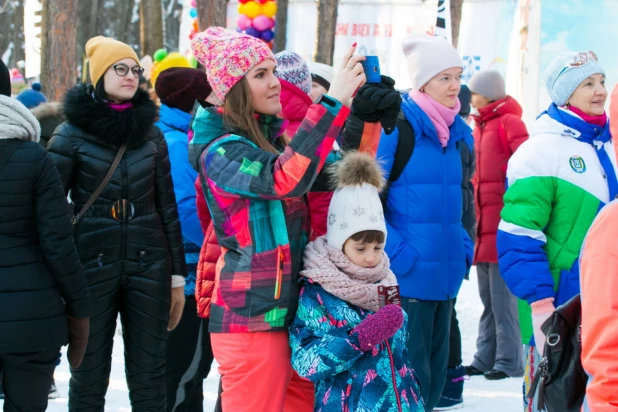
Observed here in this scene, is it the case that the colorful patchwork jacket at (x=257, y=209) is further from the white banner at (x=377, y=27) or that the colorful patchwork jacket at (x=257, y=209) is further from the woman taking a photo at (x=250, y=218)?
the white banner at (x=377, y=27)

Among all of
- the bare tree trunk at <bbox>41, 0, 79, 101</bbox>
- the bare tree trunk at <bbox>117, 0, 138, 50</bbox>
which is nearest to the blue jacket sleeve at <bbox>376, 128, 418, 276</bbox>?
the bare tree trunk at <bbox>41, 0, 79, 101</bbox>

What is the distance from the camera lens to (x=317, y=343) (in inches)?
113

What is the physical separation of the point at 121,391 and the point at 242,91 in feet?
11.1

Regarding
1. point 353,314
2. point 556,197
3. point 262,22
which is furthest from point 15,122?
point 262,22

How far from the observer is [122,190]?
405cm

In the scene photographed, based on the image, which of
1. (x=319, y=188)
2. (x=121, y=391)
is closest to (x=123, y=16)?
(x=121, y=391)

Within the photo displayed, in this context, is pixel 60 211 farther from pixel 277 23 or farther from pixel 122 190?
pixel 277 23

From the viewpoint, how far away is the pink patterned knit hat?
117 inches

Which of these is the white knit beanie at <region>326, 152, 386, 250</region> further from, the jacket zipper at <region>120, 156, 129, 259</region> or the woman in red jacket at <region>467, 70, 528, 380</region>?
the woman in red jacket at <region>467, 70, 528, 380</region>

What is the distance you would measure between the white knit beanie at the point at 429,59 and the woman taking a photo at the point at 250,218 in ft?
4.73

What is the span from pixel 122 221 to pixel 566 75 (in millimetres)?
2171

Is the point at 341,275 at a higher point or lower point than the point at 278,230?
lower

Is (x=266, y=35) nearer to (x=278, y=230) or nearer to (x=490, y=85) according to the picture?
(x=490, y=85)

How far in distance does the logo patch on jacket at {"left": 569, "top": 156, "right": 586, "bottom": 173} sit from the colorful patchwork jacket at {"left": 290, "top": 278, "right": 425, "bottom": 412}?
1314mm
